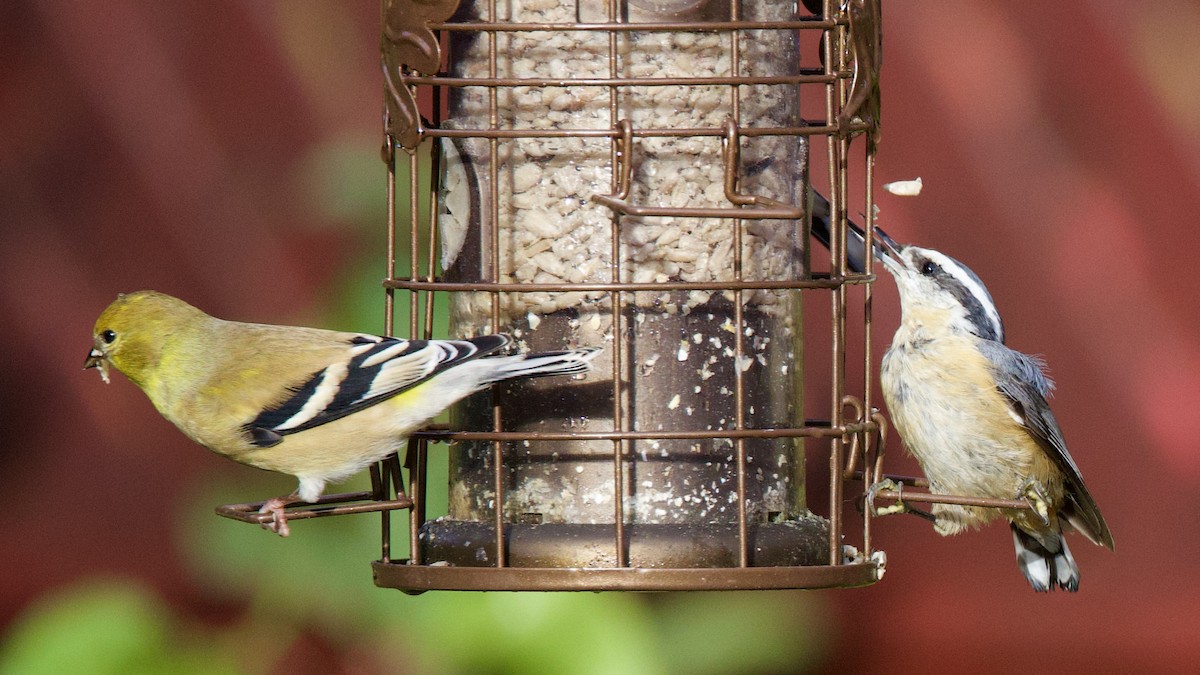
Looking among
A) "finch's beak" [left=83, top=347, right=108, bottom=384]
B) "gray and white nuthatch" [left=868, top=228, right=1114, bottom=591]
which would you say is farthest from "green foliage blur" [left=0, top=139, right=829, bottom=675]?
"gray and white nuthatch" [left=868, top=228, right=1114, bottom=591]

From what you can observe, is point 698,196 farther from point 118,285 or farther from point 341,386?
point 118,285

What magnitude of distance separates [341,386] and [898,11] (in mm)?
3084

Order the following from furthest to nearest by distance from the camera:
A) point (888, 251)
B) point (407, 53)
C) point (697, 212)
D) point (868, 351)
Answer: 1. point (888, 251)
2. point (868, 351)
3. point (407, 53)
4. point (697, 212)

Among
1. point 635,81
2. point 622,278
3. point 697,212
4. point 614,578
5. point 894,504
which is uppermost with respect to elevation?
point 635,81

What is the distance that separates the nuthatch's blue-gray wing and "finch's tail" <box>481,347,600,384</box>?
1.80 metres

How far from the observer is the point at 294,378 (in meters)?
4.45

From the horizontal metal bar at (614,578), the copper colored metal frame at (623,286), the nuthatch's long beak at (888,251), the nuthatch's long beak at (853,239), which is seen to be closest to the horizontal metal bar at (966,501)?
the copper colored metal frame at (623,286)

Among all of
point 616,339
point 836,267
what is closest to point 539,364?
point 616,339

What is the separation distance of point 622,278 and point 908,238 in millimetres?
2225

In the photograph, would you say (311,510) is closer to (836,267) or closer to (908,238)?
(836,267)

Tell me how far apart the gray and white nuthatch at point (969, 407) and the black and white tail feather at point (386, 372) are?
5.08ft

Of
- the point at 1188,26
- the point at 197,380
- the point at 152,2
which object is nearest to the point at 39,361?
the point at 152,2

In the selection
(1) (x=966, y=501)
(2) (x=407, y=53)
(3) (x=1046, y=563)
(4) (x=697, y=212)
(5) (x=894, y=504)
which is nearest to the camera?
(4) (x=697, y=212)

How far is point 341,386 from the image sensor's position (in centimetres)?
430
